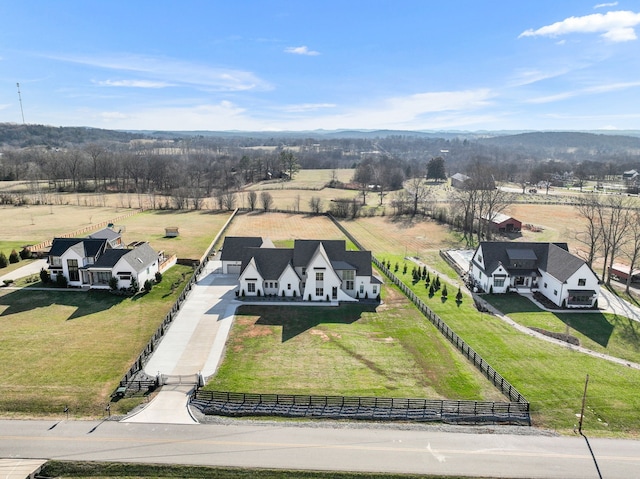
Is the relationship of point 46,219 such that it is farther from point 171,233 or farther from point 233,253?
point 233,253

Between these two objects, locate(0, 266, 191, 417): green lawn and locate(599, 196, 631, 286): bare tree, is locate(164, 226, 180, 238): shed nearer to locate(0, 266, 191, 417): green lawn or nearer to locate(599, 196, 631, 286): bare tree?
locate(0, 266, 191, 417): green lawn

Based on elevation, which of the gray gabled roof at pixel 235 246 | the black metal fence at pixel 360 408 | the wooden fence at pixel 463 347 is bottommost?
the wooden fence at pixel 463 347

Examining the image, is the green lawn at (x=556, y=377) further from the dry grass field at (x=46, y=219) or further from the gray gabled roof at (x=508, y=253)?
the dry grass field at (x=46, y=219)

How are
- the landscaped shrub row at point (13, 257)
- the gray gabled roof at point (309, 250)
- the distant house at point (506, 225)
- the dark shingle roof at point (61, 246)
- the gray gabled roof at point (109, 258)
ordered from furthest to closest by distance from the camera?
the distant house at point (506, 225) → the landscaped shrub row at point (13, 257) → the dark shingle roof at point (61, 246) → the gray gabled roof at point (309, 250) → the gray gabled roof at point (109, 258)

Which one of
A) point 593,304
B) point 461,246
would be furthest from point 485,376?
point 461,246

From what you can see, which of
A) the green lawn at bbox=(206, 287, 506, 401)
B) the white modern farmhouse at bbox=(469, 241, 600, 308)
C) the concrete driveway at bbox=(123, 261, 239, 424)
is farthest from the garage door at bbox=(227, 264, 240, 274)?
the white modern farmhouse at bbox=(469, 241, 600, 308)

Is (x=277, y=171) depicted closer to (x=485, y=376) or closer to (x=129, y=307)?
(x=129, y=307)

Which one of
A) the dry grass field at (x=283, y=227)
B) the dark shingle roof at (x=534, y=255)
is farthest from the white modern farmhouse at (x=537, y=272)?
the dry grass field at (x=283, y=227)
